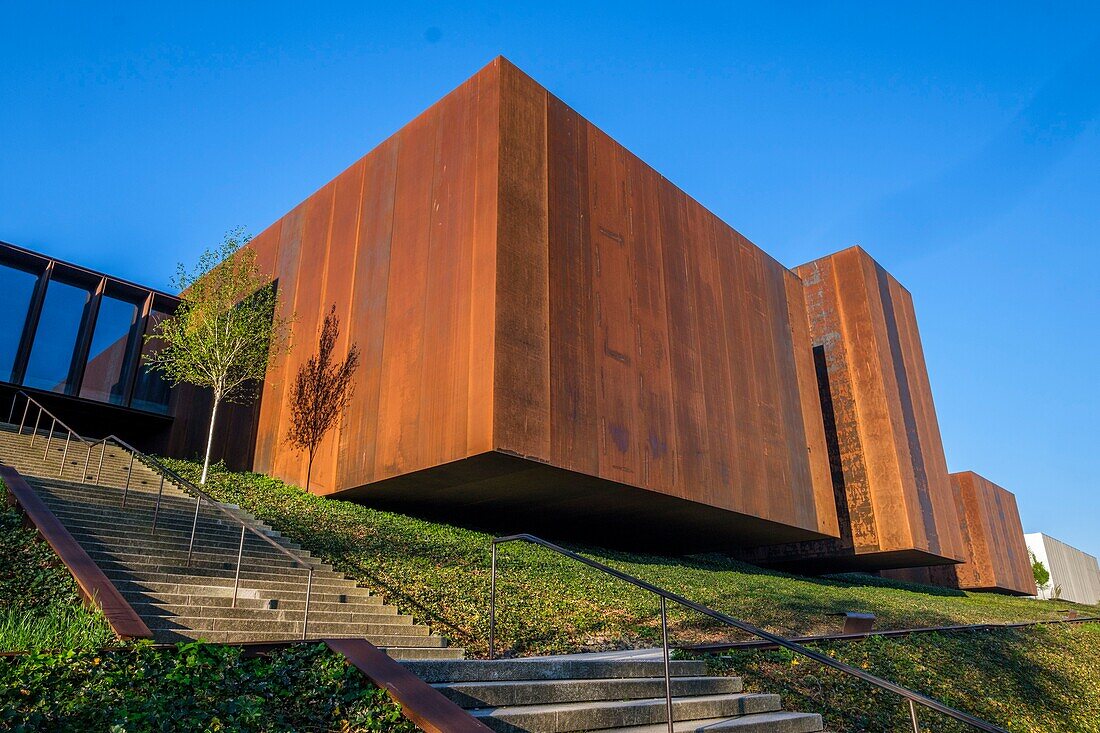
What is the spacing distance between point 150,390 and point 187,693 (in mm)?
19599

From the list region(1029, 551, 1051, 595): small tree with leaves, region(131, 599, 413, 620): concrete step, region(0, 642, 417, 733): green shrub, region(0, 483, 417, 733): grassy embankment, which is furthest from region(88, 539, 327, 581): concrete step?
region(1029, 551, 1051, 595): small tree with leaves

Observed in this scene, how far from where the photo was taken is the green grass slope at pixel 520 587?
959 centimetres

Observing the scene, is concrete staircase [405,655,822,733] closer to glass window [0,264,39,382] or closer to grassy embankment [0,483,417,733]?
grassy embankment [0,483,417,733]

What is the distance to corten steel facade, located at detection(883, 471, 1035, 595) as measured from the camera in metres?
33.9

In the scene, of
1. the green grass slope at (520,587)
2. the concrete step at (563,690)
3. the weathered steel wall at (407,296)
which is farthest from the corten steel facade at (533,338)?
the concrete step at (563,690)

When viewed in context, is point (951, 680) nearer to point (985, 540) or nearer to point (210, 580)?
point (210, 580)

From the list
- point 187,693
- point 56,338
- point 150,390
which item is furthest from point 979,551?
point 187,693

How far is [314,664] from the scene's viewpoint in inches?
195

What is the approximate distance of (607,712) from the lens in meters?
5.58

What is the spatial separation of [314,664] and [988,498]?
3819cm

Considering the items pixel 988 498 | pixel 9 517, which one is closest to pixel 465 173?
pixel 9 517

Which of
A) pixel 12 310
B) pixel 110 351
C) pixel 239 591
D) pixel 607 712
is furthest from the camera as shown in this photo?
pixel 110 351

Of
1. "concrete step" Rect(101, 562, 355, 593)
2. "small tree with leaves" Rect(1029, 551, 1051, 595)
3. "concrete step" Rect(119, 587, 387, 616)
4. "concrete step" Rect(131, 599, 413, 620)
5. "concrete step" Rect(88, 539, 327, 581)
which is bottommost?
"concrete step" Rect(131, 599, 413, 620)

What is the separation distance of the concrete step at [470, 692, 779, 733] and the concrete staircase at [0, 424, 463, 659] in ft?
7.88
